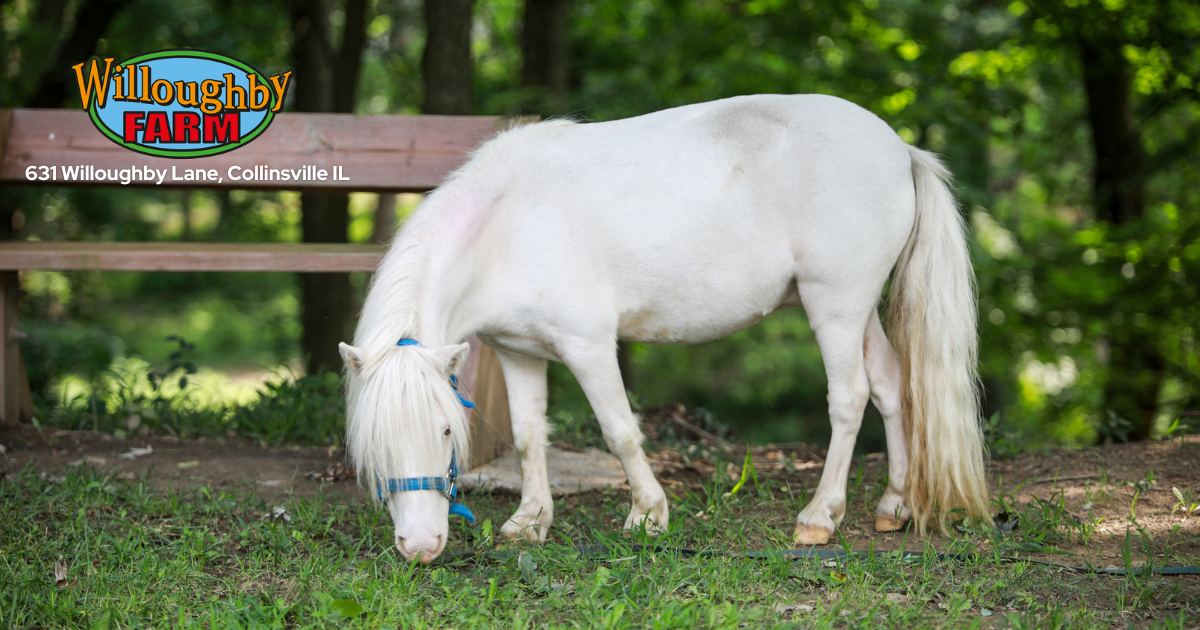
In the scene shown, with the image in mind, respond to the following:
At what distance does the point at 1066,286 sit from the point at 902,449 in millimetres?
4676

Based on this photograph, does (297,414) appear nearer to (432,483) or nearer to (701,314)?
(432,483)

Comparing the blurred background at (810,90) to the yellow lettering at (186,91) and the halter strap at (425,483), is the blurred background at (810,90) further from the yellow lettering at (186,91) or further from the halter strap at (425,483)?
the halter strap at (425,483)

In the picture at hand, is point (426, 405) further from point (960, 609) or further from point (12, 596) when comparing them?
point (960, 609)

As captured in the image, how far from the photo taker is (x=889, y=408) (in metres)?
3.30

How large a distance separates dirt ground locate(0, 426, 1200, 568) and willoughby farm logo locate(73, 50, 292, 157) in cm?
155

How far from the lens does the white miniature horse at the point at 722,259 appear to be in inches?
117

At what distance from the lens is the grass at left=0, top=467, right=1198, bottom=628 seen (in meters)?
2.34

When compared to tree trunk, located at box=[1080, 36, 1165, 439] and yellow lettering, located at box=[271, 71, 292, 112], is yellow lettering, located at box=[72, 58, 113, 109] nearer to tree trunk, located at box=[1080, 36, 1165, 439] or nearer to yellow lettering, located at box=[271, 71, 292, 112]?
yellow lettering, located at box=[271, 71, 292, 112]

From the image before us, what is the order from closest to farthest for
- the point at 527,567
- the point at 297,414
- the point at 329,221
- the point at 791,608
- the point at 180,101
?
the point at 791,608
the point at 527,567
the point at 180,101
the point at 297,414
the point at 329,221

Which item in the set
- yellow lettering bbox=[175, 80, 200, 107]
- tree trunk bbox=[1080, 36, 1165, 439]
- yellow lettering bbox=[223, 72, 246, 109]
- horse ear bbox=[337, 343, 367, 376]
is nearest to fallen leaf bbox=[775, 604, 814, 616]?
horse ear bbox=[337, 343, 367, 376]

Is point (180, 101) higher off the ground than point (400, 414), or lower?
higher

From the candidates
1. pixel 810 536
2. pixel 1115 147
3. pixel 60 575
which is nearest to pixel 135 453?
pixel 60 575

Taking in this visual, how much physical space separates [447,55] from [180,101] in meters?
1.69

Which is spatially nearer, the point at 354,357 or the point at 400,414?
the point at 400,414
